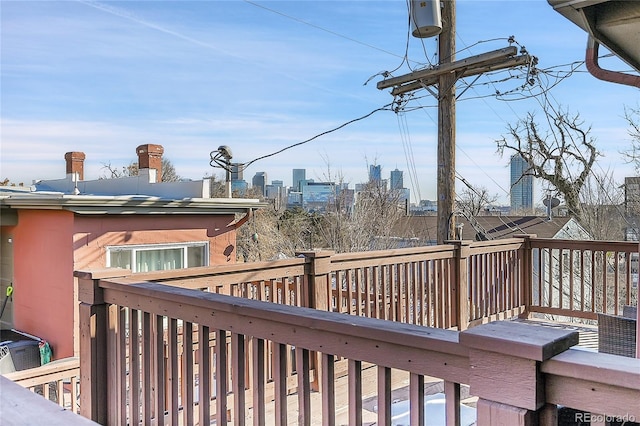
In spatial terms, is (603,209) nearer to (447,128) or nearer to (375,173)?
(375,173)

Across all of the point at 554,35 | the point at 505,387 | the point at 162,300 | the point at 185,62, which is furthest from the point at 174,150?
the point at 505,387

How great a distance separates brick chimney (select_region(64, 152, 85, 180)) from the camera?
36.7 ft

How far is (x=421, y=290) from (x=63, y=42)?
778 cm

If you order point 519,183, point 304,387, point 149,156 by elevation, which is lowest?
point 304,387

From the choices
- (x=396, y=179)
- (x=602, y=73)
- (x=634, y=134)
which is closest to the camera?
(x=602, y=73)

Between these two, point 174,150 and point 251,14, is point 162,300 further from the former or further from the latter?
point 174,150

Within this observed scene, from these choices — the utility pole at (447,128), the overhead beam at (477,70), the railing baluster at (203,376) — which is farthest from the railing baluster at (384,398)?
the overhead beam at (477,70)

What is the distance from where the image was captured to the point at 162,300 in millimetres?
2029

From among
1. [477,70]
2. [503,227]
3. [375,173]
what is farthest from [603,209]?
[477,70]

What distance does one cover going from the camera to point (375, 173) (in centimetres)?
1451

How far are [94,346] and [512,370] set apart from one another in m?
1.93

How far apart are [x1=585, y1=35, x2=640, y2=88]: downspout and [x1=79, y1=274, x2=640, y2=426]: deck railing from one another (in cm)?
231

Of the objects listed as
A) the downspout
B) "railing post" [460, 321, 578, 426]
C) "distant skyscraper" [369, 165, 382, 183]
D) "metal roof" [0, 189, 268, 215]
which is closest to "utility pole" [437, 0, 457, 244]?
the downspout

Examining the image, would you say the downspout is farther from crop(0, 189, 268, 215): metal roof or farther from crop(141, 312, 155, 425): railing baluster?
crop(0, 189, 268, 215): metal roof
